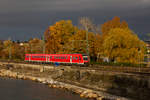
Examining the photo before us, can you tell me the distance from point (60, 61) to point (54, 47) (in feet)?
49.7

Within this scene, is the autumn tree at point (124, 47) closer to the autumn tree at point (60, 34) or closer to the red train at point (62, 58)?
the red train at point (62, 58)

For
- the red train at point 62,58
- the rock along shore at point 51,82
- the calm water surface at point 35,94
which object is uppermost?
the red train at point 62,58

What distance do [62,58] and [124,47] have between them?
563 inches

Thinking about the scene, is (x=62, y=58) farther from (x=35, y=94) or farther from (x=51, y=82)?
(x=35, y=94)

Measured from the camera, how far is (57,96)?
3659cm

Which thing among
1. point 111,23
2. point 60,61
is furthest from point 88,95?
point 111,23

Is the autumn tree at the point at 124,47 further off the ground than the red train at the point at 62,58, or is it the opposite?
the autumn tree at the point at 124,47

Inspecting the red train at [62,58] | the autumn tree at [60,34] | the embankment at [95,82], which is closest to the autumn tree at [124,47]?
the red train at [62,58]

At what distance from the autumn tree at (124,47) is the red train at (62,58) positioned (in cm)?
635

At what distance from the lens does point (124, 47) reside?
5516cm

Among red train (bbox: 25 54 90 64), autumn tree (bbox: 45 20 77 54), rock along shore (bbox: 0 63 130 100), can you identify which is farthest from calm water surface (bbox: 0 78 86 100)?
autumn tree (bbox: 45 20 77 54)

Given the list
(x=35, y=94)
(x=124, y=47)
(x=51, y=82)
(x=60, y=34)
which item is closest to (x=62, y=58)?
(x=51, y=82)

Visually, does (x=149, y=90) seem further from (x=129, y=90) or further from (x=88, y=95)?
(x=88, y=95)

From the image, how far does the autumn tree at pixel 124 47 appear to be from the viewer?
176ft
